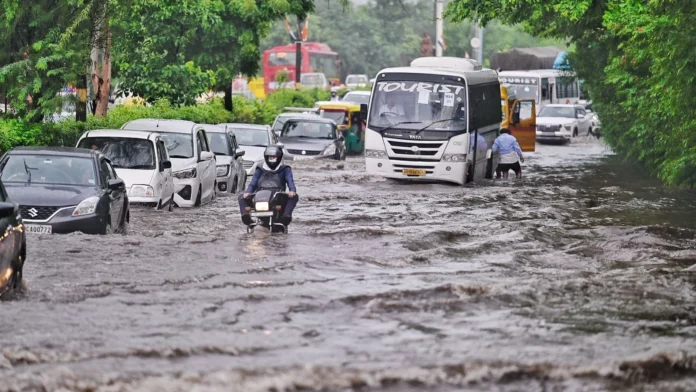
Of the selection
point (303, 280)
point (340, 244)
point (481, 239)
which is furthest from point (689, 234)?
point (303, 280)

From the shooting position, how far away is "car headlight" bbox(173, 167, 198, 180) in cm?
2477

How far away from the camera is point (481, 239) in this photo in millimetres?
19766

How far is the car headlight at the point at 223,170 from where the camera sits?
28.7 metres

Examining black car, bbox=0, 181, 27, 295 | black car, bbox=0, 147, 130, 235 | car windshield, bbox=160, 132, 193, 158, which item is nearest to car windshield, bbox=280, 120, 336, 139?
car windshield, bbox=160, 132, 193, 158

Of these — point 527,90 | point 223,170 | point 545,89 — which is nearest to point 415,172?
point 223,170

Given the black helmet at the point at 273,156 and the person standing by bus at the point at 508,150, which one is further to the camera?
the person standing by bus at the point at 508,150

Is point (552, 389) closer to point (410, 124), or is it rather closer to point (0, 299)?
point (0, 299)

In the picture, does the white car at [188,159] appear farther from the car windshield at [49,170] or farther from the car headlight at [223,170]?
the car windshield at [49,170]

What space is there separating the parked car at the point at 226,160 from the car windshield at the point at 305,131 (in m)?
10.1

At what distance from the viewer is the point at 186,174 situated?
24906 mm

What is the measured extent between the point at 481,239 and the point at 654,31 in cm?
659

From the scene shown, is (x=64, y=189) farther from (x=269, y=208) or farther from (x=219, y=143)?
(x=219, y=143)

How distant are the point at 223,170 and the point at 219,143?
0.96 m

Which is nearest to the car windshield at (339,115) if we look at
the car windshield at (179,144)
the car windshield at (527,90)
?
the car windshield at (527,90)
